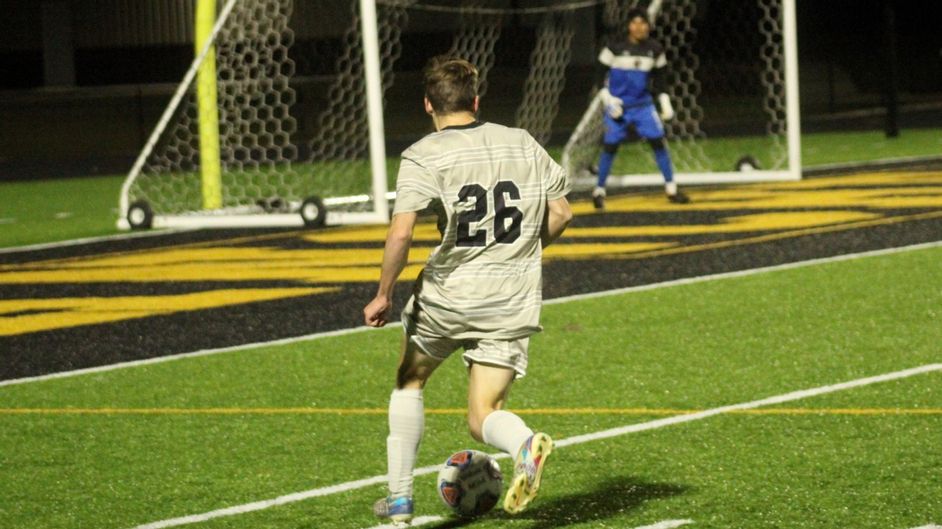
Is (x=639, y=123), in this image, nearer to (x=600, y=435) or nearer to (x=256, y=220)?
(x=256, y=220)

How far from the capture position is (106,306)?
12875 mm

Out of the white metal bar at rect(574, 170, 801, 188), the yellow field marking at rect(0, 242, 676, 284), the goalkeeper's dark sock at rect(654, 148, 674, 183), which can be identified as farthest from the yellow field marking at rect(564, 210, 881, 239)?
the white metal bar at rect(574, 170, 801, 188)

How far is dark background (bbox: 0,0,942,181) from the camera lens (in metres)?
41.2

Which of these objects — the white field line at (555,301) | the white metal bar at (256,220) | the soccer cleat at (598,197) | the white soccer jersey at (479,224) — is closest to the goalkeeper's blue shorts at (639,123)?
the soccer cleat at (598,197)

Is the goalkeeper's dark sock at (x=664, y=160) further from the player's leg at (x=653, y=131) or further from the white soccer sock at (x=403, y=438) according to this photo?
the white soccer sock at (x=403, y=438)

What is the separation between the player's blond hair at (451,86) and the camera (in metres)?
6.02

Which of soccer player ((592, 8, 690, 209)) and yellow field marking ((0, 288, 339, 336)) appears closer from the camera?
yellow field marking ((0, 288, 339, 336))

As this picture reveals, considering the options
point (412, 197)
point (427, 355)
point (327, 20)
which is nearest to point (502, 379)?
point (427, 355)

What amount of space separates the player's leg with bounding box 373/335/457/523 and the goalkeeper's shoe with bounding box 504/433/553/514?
52 cm

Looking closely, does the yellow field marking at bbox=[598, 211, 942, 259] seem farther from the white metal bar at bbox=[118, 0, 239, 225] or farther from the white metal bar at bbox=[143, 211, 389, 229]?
Result: the white metal bar at bbox=[118, 0, 239, 225]

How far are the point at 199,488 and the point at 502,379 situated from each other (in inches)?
58.7

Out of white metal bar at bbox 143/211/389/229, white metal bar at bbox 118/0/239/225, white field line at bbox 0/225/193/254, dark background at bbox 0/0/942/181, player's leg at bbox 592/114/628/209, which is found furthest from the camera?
dark background at bbox 0/0/942/181

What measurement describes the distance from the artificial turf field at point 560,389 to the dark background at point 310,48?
83.5ft

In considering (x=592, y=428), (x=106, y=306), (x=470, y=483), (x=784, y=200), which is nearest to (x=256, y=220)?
(x=784, y=200)
